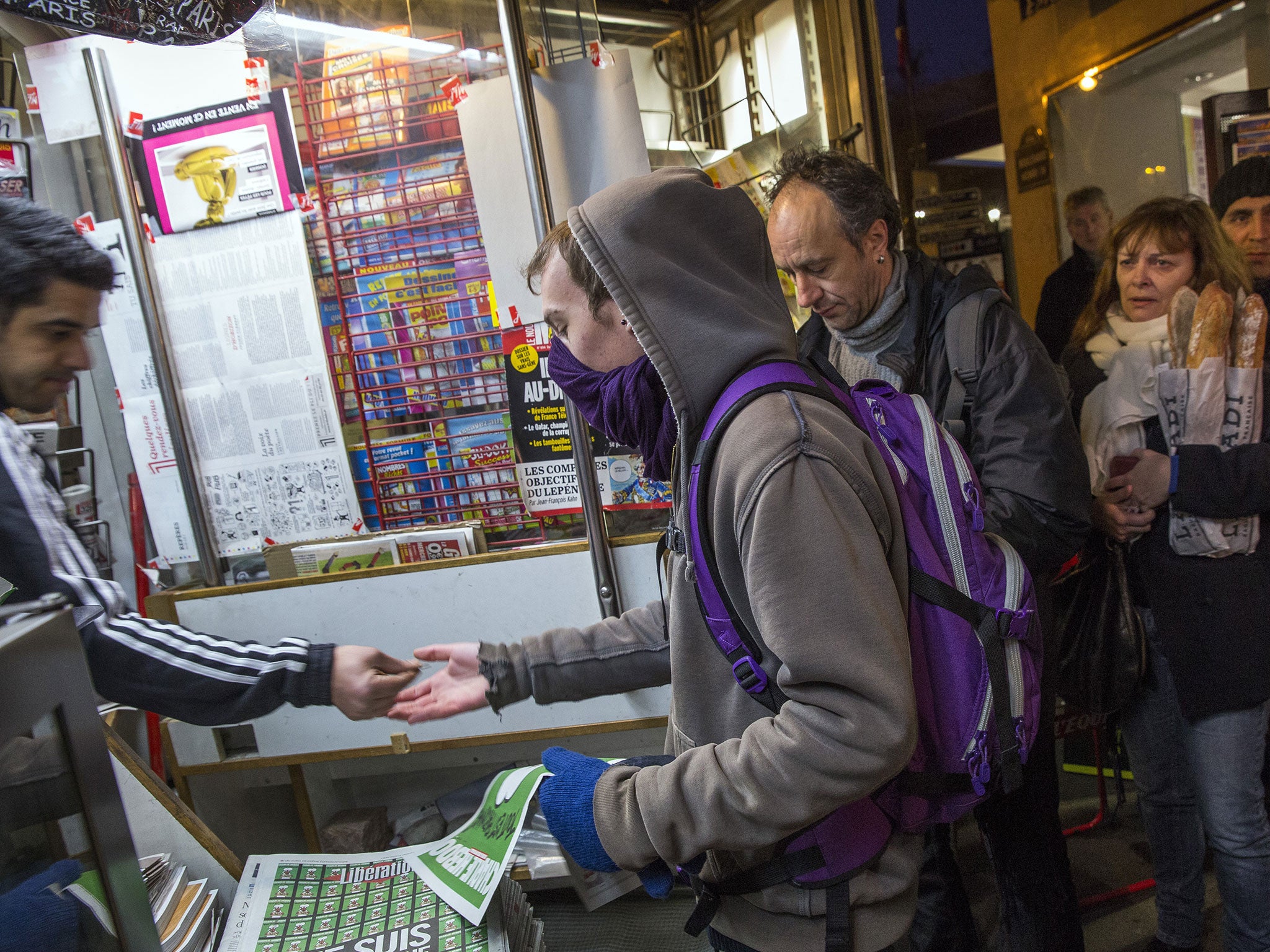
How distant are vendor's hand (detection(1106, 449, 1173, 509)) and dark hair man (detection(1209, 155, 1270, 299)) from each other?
743 millimetres

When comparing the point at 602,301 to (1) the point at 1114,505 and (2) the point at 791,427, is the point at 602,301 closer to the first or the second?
(2) the point at 791,427

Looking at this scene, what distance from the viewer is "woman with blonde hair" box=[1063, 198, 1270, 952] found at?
178 centimetres

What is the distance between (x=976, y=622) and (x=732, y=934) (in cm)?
52

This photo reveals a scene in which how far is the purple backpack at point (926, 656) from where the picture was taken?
3.26 ft

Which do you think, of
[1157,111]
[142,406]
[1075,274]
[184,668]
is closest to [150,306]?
[142,406]

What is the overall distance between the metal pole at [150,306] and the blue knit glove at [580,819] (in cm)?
200

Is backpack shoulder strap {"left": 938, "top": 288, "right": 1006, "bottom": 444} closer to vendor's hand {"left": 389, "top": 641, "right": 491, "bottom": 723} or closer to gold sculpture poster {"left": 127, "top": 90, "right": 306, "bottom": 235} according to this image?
vendor's hand {"left": 389, "top": 641, "right": 491, "bottom": 723}

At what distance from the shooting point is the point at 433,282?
2.52 metres

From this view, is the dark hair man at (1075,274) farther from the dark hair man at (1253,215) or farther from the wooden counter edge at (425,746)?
the wooden counter edge at (425,746)

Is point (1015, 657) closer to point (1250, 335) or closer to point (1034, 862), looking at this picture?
point (1034, 862)

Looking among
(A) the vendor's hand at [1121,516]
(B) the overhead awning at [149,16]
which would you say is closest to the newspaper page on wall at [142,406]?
(B) the overhead awning at [149,16]

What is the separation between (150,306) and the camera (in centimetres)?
249

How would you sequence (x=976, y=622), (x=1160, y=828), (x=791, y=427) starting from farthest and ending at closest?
(x=1160, y=828) → (x=976, y=622) → (x=791, y=427)

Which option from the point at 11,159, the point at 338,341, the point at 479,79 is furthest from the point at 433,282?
the point at 11,159
